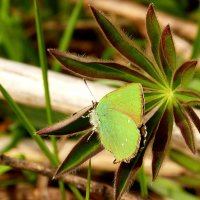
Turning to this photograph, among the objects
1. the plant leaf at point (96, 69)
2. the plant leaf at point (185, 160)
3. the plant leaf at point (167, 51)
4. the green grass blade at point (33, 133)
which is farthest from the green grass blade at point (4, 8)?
the plant leaf at point (167, 51)

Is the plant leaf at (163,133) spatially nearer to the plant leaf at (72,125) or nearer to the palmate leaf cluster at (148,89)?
the palmate leaf cluster at (148,89)

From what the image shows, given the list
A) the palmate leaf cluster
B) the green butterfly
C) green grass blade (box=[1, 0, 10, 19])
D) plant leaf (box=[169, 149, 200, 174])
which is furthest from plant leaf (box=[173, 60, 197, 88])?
green grass blade (box=[1, 0, 10, 19])

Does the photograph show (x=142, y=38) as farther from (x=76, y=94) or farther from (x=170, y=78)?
(x=170, y=78)

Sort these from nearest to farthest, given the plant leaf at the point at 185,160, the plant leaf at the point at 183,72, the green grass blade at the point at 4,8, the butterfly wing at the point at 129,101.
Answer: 1. the butterfly wing at the point at 129,101
2. the plant leaf at the point at 183,72
3. the plant leaf at the point at 185,160
4. the green grass blade at the point at 4,8

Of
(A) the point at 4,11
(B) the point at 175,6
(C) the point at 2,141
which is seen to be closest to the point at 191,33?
(B) the point at 175,6

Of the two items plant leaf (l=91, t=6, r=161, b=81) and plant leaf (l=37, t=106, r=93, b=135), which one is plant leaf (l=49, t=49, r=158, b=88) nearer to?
plant leaf (l=91, t=6, r=161, b=81)

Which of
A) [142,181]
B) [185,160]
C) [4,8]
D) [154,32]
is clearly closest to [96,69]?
[154,32]
